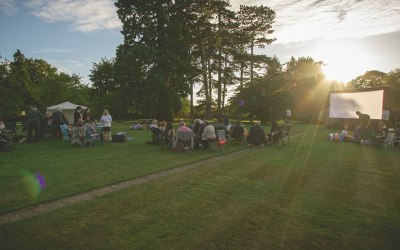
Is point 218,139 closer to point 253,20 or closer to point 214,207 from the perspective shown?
point 214,207

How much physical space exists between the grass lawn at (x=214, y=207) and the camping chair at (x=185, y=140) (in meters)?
2.56

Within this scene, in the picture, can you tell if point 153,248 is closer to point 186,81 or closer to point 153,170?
point 153,170

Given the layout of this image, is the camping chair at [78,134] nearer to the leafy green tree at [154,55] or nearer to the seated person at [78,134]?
the seated person at [78,134]

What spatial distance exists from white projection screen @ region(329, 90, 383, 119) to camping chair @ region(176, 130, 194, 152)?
741 inches

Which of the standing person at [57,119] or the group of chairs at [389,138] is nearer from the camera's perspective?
the group of chairs at [389,138]

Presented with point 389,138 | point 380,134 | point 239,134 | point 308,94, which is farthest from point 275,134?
point 308,94

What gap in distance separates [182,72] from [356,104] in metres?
17.5

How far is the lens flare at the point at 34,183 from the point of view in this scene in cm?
582

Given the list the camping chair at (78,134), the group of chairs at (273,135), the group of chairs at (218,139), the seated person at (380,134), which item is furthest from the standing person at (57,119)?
the seated person at (380,134)

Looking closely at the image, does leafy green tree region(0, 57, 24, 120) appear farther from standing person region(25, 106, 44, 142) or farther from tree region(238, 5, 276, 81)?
tree region(238, 5, 276, 81)

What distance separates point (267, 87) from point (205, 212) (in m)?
30.2

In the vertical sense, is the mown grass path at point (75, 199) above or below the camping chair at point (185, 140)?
below

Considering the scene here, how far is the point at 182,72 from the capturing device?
27891mm

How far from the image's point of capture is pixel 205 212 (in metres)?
4.92
